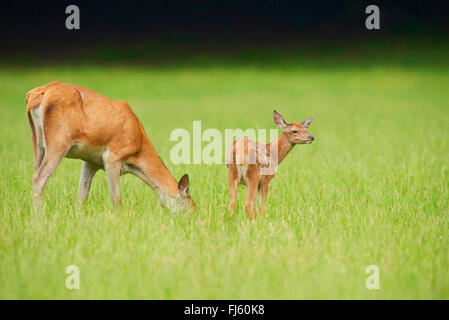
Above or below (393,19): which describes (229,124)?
below

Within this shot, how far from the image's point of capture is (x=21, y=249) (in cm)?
575

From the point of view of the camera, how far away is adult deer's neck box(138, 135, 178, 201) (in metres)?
7.19

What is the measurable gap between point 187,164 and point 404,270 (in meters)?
5.54

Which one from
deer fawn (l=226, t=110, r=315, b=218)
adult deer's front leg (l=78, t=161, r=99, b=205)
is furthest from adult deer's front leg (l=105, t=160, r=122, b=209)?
deer fawn (l=226, t=110, r=315, b=218)

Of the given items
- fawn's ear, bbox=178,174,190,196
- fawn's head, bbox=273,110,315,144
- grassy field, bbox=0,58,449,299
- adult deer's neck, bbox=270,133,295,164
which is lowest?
grassy field, bbox=0,58,449,299

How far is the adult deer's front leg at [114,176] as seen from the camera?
7.03 m

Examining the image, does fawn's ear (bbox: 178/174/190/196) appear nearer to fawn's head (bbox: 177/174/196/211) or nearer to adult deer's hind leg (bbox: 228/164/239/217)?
fawn's head (bbox: 177/174/196/211)

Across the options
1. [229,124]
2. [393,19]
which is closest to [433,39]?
[393,19]

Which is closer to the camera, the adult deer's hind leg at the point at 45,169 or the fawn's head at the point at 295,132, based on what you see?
the adult deer's hind leg at the point at 45,169

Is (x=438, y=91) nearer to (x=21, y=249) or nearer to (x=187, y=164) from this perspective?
(x=187, y=164)

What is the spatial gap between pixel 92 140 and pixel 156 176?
0.90m

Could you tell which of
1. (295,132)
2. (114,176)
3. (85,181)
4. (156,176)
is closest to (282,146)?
(295,132)

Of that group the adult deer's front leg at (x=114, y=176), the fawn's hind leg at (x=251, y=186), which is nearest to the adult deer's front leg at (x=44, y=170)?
the adult deer's front leg at (x=114, y=176)

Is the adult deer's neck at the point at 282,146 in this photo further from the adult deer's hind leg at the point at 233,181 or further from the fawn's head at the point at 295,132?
the adult deer's hind leg at the point at 233,181
